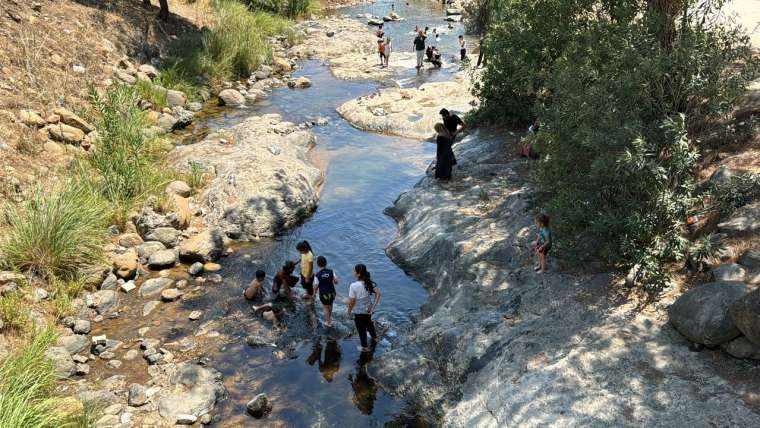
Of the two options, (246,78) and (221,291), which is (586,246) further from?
(246,78)

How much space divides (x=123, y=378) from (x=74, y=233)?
3.34m

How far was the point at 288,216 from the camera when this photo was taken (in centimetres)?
1423

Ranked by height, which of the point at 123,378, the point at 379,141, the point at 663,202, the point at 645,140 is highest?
the point at 645,140

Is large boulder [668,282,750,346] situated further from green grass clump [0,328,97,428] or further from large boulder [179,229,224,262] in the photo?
large boulder [179,229,224,262]

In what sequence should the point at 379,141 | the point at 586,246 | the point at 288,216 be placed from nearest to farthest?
the point at 586,246, the point at 288,216, the point at 379,141

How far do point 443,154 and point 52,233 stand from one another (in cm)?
839

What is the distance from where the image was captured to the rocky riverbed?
268 inches

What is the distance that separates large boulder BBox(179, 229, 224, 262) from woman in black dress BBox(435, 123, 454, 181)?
5358 mm

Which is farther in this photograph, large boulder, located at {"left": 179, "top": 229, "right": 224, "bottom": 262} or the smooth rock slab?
large boulder, located at {"left": 179, "top": 229, "right": 224, "bottom": 262}

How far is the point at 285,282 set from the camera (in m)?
11.4

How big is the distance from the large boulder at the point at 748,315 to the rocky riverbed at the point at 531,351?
1.37 ft

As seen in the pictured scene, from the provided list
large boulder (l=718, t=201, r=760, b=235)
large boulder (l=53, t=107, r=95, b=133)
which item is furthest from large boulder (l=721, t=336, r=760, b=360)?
large boulder (l=53, t=107, r=95, b=133)

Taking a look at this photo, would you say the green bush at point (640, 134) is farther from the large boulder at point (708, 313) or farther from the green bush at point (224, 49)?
the green bush at point (224, 49)

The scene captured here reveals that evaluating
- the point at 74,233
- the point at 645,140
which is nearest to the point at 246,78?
the point at 74,233
